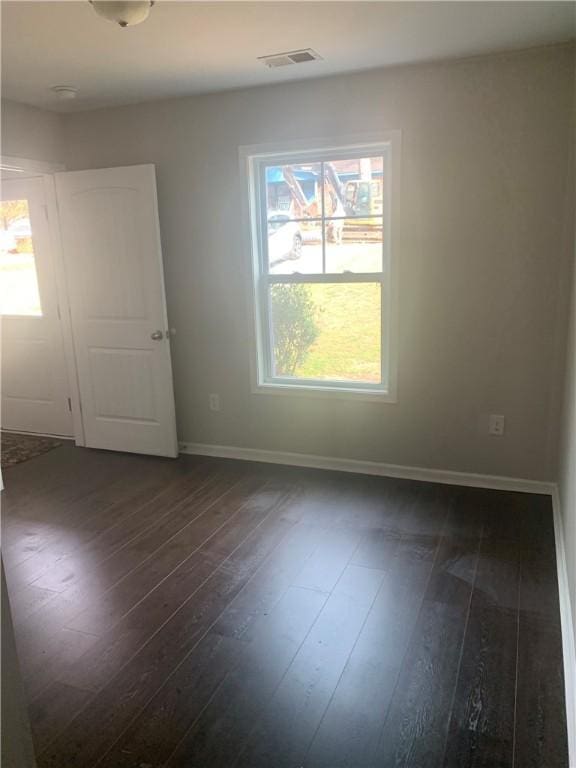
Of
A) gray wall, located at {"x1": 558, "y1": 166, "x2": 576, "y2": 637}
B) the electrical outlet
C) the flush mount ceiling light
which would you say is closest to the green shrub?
the electrical outlet

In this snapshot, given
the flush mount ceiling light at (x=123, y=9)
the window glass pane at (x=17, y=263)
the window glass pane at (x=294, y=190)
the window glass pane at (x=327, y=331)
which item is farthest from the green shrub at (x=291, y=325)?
the window glass pane at (x=17, y=263)

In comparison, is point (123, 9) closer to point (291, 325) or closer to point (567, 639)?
point (291, 325)

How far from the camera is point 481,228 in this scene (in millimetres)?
3197

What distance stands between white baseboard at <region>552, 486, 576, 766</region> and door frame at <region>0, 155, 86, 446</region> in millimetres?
3449

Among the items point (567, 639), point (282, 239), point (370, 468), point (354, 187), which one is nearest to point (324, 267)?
point (282, 239)

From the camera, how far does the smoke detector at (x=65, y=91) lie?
3334 mm

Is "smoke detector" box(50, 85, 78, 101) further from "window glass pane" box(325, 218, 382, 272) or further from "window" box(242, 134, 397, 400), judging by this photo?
"window glass pane" box(325, 218, 382, 272)

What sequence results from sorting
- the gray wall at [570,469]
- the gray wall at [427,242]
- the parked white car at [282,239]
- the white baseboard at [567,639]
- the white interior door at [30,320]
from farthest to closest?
1. the white interior door at [30,320]
2. the parked white car at [282,239]
3. the gray wall at [427,242]
4. the gray wall at [570,469]
5. the white baseboard at [567,639]

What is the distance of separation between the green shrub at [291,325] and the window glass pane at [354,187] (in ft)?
1.87

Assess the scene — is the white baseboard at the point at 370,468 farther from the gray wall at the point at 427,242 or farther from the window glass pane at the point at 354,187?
the window glass pane at the point at 354,187

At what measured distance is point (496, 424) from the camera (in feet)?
11.1

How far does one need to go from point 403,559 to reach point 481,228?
1.88 metres

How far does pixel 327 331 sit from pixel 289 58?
1.60 metres

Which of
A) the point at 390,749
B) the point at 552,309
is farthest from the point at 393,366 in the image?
the point at 390,749
